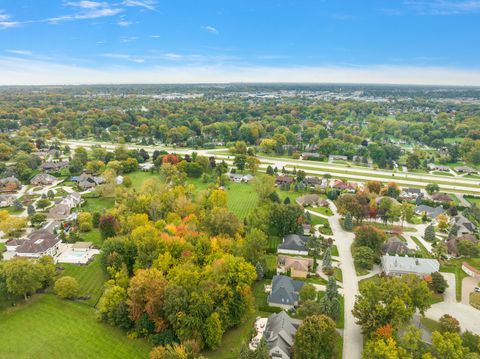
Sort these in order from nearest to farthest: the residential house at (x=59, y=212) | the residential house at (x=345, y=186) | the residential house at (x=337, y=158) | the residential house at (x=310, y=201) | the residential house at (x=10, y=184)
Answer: the residential house at (x=59, y=212) → the residential house at (x=310, y=201) → the residential house at (x=10, y=184) → the residential house at (x=345, y=186) → the residential house at (x=337, y=158)

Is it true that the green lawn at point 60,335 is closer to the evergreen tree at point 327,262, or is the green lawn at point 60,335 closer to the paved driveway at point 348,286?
the paved driveway at point 348,286

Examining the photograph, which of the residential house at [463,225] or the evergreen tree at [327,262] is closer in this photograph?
the evergreen tree at [327,262]

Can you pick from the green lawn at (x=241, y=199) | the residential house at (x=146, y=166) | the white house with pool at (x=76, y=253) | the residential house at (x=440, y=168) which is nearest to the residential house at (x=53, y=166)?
the residential house at (x=146, y=166)

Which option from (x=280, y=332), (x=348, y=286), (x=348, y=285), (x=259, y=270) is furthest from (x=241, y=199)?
(x=280, y=332)

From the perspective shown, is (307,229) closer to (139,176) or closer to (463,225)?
(463,225)

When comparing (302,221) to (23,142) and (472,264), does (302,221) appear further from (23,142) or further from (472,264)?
(23,142)

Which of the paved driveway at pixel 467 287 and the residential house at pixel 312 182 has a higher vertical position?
the residential house at pixel 312 182
